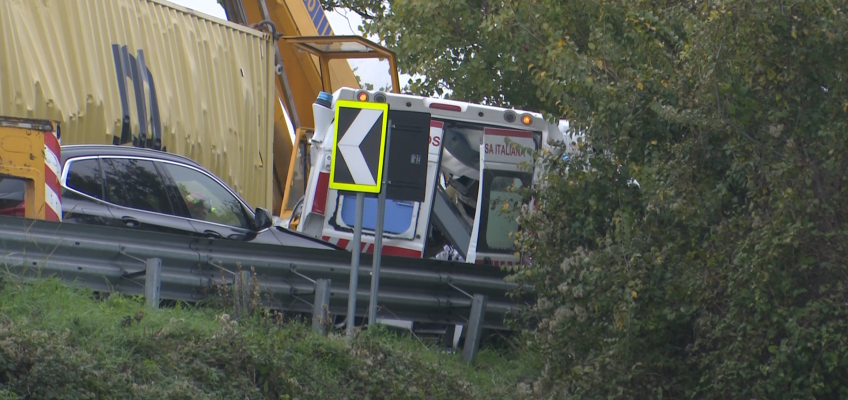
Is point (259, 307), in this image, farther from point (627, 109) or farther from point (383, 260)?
point (627, 109)

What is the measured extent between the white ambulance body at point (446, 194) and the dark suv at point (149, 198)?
22.6 inches

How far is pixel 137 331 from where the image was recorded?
615cm

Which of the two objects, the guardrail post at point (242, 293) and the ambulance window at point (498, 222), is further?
the ambulance window at point (498, 222)

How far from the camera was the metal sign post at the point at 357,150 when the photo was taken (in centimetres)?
748

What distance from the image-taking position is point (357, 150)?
750cm

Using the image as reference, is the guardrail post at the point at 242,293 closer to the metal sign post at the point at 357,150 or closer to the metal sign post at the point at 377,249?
the metal sign post at the point at 357,150

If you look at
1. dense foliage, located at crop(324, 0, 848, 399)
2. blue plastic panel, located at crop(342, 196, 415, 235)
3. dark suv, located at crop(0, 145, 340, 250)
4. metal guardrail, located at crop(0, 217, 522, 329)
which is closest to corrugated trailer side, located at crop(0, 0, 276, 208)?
dark suv, located at crop(0, 145, 340, 250)

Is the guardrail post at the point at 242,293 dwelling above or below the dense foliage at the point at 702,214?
below

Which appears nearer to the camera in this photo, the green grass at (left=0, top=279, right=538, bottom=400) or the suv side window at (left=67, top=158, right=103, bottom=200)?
the green grass at (left=0, top=279, right=538, bottom=400)

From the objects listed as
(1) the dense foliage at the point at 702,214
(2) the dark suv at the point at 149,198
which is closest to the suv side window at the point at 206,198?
(2) the dark suv at the point at 149,198

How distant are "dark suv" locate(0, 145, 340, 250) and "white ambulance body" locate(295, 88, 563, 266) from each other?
1.88 ft

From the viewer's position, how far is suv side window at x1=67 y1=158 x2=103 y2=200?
8570 millimetres

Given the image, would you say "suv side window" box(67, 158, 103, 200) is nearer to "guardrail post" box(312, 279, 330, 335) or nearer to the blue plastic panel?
"guardrail post" box(312, 279, 330, 335)

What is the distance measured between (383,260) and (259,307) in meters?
1.75
